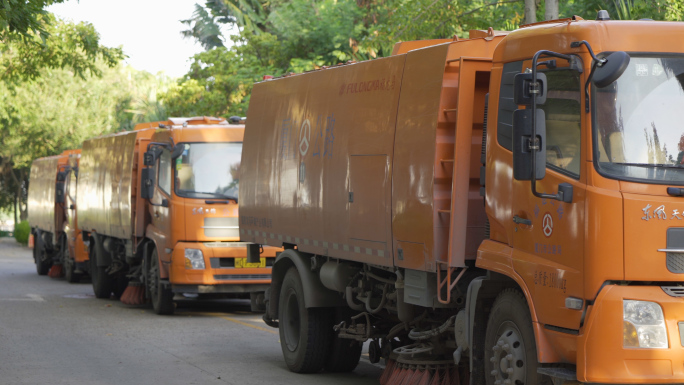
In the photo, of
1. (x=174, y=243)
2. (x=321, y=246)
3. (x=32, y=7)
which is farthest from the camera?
(x=174, y=243)

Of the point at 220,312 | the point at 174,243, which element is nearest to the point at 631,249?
the point at 174,243

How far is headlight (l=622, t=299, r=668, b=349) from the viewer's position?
18.9 ft

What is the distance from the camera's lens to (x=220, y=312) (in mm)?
17234

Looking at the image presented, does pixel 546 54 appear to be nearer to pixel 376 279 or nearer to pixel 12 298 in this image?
pixel 376 279

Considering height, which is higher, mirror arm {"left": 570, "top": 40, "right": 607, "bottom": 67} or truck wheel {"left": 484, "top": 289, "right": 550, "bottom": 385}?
mirror arm {"left": 570, "top": 40, "right": 607, "bottom": 67}

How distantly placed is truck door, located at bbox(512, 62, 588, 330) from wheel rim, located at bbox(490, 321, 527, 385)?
36 centimetres

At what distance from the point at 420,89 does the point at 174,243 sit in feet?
28.4

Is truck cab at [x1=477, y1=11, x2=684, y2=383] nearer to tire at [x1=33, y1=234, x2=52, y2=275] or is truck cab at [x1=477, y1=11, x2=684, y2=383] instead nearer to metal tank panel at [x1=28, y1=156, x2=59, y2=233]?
metal tank panel at [x1=28, y1=156, x2=59, y2=233]

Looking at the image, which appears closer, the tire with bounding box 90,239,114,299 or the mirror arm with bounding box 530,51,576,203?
the mirror arm with bounding box 530,51,576,203

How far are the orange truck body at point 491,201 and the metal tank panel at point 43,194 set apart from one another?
18097 millimetres

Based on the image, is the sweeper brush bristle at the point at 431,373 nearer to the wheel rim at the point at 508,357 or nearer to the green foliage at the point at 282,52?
the wheel rim at the point at 508,357

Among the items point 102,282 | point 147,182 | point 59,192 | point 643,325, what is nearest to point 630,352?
point 643,325

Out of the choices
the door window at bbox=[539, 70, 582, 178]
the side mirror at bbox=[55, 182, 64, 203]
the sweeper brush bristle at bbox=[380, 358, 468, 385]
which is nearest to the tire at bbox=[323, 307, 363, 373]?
the sweeper brush bristle at bbox=[380, 358, 468, 385]

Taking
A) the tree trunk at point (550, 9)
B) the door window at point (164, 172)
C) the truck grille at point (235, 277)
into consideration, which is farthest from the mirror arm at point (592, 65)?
the door window at point (164, 172)
